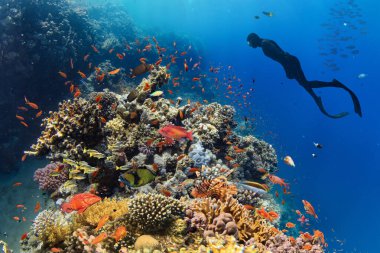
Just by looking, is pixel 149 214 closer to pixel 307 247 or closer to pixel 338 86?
pixel 307 247

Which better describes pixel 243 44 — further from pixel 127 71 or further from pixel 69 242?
pixel 69 242

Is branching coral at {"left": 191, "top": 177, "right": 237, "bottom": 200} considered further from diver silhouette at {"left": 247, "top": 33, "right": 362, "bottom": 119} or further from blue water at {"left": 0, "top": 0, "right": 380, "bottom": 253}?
blue water at {"left": 0, "top": 0, "right": 380, "bottom": 253}

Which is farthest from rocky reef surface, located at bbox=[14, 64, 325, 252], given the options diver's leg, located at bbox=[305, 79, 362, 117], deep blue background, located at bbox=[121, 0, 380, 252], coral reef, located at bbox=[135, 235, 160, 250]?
deep blue background, located at bbox=[121, 0, 380, 252]

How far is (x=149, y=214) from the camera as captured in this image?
401 cm

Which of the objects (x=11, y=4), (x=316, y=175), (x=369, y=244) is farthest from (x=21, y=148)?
(x=316, y=175)

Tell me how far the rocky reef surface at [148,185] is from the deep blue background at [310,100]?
3019 cm

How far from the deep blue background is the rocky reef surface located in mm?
30190

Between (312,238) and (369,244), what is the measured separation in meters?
→ 48.0

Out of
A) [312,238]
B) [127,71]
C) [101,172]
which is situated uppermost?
[312,238]

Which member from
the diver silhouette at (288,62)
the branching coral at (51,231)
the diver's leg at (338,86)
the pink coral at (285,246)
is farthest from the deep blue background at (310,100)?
the branching coral at (51,231)

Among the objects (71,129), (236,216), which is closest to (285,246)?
(236,216)

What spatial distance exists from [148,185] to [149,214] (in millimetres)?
1923

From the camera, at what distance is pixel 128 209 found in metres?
4.33

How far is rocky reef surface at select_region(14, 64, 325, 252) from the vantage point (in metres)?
3.86
